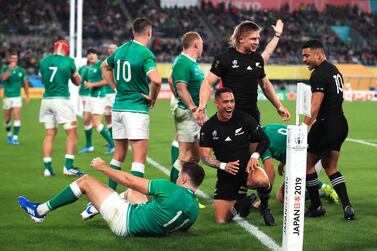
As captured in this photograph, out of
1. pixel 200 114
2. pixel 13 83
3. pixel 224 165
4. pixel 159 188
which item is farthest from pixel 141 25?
pixel 13 83

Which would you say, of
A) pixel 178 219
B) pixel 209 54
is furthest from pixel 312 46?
pixel 209 54

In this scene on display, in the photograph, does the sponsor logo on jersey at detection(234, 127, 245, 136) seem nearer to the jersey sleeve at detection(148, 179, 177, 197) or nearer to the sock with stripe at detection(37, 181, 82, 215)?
the jersey sleeve at detection(148, 179, 177, 197)

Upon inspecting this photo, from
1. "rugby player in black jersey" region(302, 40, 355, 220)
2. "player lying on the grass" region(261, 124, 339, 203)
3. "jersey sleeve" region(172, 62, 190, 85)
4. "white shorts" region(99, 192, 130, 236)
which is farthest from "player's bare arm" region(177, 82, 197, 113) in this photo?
"white shorts" region(99, 192, 130, 236)

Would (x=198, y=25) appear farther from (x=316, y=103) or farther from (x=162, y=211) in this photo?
(x=162, y=211)

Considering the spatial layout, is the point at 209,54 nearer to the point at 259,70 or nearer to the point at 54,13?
the point at 54,13

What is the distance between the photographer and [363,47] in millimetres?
55719

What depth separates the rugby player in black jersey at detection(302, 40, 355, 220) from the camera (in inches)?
344

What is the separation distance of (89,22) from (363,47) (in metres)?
20.4

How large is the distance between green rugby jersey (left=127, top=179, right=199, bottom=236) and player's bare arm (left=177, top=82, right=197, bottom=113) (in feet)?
7.26

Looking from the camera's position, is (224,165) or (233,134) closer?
(224,165)

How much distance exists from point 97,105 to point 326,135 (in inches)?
359

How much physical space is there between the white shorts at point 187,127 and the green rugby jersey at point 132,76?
1.10 meters

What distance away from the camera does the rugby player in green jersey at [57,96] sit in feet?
41.9

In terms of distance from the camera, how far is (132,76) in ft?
30.1
